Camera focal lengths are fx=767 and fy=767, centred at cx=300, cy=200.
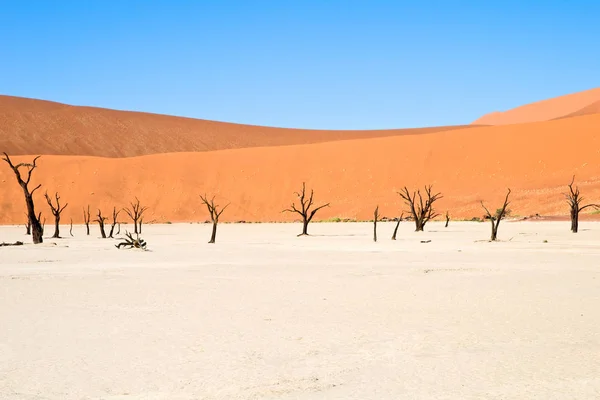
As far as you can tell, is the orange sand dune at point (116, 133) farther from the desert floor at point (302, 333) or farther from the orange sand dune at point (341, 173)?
the desert floor at point (302, 333)

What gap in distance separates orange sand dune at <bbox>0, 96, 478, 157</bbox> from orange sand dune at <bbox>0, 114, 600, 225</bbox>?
36545 millimetres

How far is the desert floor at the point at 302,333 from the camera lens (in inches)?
232

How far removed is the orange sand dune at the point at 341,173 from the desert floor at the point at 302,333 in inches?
2057

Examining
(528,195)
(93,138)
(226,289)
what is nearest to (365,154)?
(528,195)

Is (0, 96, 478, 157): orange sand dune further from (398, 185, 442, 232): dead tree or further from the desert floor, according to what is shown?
the desert floor

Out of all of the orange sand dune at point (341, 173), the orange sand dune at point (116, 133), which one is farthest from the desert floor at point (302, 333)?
the orange sand dune at point (116, 133)

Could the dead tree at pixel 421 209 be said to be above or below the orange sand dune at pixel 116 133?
below

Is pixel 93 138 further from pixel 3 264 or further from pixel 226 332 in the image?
pixel 226 332

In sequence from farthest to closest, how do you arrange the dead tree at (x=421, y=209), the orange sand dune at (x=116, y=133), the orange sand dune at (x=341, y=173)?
the orange sand dune at (x=116, y=133) < the orange sand dune at (x=341, y=173) < the dead tree at (x=421, y=209)

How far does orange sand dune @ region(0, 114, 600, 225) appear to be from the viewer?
71.6 m

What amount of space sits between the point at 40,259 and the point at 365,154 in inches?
2680

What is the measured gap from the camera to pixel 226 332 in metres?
8.27

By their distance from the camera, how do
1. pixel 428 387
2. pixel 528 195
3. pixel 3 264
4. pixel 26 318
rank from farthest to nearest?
pixel 528 195
pixel 3 264
pixel 26 318
pixel 428 387

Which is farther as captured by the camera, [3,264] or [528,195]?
[528,195]
